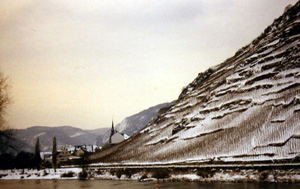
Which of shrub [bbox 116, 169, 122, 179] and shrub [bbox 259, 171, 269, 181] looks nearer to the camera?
shrub [bbox 259, 171, 269, 181]

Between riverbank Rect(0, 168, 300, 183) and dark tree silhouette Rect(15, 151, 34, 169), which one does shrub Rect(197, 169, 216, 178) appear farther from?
dark tree silhouette Rect(15, 151, 34, 169)

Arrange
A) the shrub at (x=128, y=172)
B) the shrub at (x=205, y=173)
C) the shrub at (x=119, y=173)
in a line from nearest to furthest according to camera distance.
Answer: the shrub at (x=205, y=173)
the shrub at (x=128, y=172)
the shrub at (x=119, y=173)

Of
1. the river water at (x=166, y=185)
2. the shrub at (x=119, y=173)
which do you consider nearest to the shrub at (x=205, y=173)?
the river water at (x=166, y=185)

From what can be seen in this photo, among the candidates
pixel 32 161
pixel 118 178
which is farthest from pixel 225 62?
pixel 32 161

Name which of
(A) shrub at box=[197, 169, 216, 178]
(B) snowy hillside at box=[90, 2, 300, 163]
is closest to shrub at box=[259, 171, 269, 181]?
(B) snowy hillside at box=[90, 2, 300, 163]

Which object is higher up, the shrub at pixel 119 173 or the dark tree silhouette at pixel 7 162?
the dark tree silhouette at pixel 7 162

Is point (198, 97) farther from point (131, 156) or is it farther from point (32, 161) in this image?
point (32, 161)

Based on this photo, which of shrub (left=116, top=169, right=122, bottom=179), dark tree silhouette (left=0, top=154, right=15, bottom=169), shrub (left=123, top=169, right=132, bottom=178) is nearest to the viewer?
shrub (left=123, top=169, right=132, bottom=178)

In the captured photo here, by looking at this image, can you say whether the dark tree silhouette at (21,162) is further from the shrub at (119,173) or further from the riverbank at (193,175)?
the shrub at (119,173)

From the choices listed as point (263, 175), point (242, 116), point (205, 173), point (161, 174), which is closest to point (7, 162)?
point (161, 174)
